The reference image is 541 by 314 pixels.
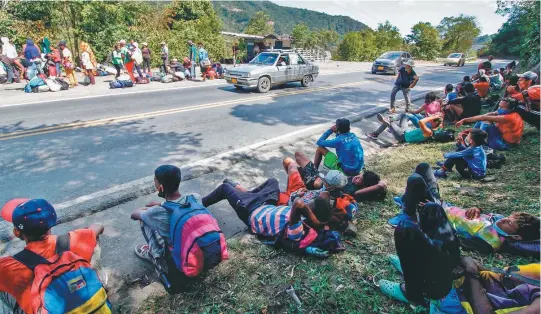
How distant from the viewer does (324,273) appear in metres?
3.23

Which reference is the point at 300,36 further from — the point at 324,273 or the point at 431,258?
the point at 431,258

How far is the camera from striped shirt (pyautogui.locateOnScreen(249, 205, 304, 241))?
135 inches

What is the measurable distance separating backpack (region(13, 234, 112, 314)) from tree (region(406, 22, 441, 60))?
4995cm

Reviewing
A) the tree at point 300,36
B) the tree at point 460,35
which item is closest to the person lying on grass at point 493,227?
the tree at point 300,36

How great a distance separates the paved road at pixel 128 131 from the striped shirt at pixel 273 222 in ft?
8.51

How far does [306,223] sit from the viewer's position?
3529 millimetres

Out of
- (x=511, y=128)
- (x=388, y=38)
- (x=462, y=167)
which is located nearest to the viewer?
(x=462, y=167)

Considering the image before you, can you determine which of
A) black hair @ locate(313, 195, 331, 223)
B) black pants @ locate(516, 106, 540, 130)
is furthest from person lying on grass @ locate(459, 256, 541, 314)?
black pants @ locate(516, 106, 540, 130)

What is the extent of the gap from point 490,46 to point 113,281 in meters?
69.1

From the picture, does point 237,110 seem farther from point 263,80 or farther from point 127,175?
point 127,175

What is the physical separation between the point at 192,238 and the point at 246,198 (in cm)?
114

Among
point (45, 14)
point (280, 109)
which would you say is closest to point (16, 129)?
point (280, 109)

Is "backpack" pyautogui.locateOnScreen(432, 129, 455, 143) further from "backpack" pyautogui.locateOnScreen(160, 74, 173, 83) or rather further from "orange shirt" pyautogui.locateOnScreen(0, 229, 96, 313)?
"backpack" pyautogui.locateOnScreen(160, 74, 173, 83)

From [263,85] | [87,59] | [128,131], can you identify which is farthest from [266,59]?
[128,131]
